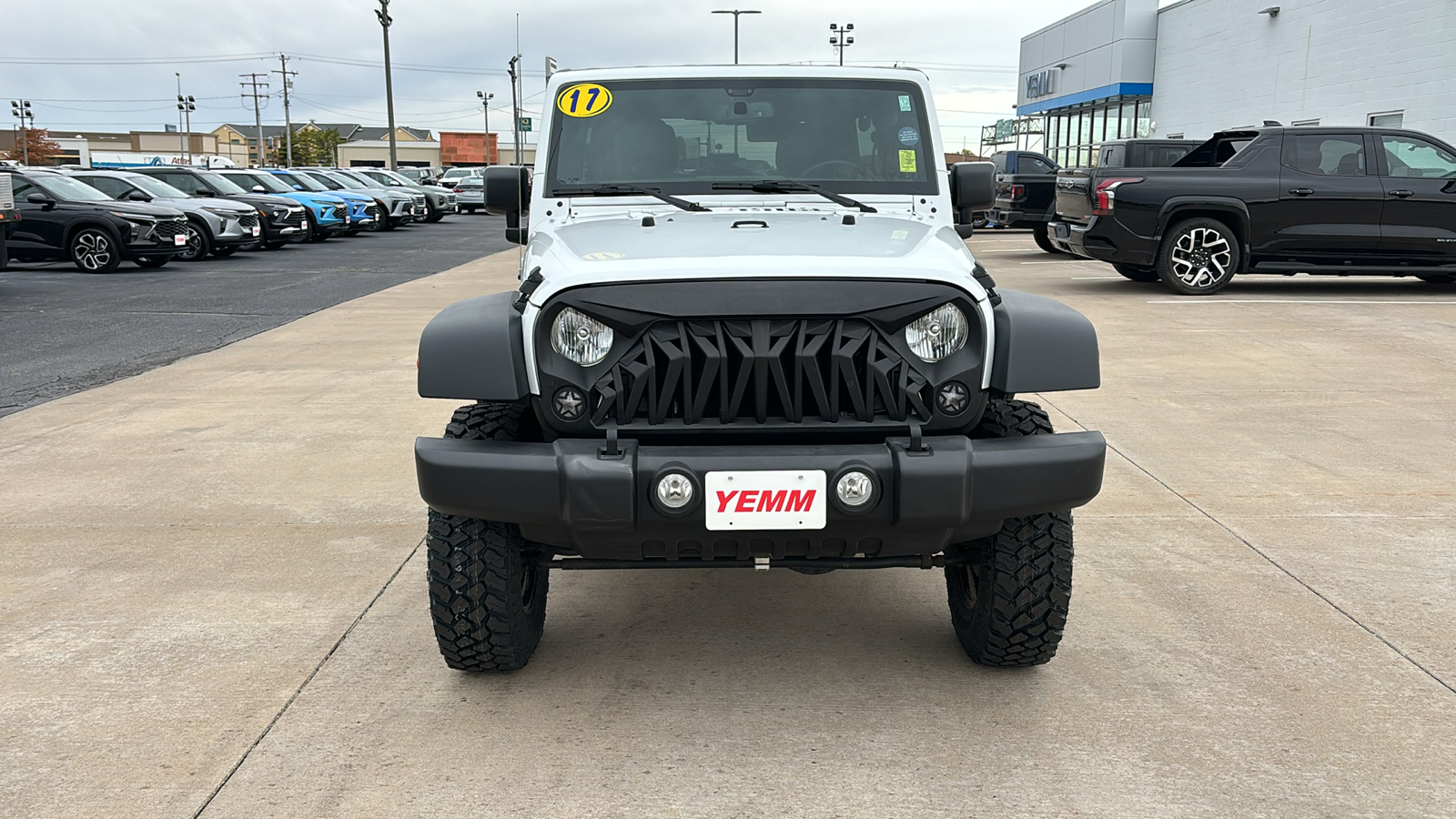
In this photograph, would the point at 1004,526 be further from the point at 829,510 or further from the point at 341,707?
the point at 341,707

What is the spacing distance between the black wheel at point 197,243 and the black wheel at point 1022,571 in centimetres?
1850

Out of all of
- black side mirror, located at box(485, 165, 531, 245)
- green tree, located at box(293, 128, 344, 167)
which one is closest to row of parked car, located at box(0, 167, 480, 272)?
black side mirror, located at box(485, 165, 531, 245)

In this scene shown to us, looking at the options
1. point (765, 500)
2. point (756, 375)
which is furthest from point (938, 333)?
point (765, 500)

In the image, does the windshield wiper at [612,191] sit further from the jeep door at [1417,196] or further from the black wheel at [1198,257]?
the jeep door at [1417,196]

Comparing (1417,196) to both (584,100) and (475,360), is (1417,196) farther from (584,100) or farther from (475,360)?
(475,360)

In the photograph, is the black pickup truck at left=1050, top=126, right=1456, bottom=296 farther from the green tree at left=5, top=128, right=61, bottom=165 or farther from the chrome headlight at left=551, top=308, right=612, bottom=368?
the green tree at left=5, top=128, right=61, bottom=165

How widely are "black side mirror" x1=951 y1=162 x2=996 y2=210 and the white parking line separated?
350 inches

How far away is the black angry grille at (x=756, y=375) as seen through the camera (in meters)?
3.20

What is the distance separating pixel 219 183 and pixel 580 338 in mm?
22637

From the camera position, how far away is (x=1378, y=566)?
4.65 m

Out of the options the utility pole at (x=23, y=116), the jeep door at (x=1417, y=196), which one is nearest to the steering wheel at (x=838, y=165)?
the jeep door at (x=1417, y=196)

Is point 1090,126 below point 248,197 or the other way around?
the other way around

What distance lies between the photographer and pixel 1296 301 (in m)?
12.9

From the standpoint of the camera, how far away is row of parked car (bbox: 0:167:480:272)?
58.4 ft
